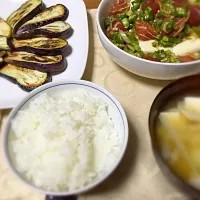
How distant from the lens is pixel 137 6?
1.20m

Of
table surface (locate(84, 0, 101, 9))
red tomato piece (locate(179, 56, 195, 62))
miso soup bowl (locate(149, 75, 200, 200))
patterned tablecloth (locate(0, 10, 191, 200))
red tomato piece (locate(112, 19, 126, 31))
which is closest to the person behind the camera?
miso soup bowl (locate(149, 75, 200, 200))

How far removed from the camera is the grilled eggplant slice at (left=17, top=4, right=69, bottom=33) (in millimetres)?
1266

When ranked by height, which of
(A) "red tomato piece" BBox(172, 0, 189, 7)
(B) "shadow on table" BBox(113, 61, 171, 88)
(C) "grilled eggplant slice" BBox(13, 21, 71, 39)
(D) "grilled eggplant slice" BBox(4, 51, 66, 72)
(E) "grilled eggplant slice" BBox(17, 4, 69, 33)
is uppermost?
(A) "red tomato piece" BBox(172, 0, 189, 7)

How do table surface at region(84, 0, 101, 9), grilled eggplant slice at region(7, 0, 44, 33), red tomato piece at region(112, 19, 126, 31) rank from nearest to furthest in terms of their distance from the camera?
1. red tomato piece at region(112, 19, 126, 31)
2. grilled eggplant slice at region(7, 0, 44, 33)
3. table surface at region(84, 0, 101, 9)

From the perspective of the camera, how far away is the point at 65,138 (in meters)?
0.90

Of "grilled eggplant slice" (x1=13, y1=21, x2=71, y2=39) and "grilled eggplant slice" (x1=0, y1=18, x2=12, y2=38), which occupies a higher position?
"grilled eggplant slice" (x1=0, y1=18, x2=12, y2=38)

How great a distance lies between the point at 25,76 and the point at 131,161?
1.48ft

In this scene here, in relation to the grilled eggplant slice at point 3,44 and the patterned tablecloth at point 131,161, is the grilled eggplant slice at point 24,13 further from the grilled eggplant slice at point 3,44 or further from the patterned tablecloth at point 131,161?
the patterned tablecloth at point 131,161

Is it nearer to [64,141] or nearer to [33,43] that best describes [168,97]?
[64,141]

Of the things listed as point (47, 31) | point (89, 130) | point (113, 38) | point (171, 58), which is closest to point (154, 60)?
point (171, 58)

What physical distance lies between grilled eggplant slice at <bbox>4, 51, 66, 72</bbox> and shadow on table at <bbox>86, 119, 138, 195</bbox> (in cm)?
34

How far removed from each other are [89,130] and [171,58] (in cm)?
36

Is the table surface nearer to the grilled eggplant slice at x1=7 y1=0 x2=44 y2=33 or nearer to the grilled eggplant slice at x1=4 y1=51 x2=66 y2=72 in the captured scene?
the grilled eggplant slice at x1=7 y1=0 x2=44 y2=33

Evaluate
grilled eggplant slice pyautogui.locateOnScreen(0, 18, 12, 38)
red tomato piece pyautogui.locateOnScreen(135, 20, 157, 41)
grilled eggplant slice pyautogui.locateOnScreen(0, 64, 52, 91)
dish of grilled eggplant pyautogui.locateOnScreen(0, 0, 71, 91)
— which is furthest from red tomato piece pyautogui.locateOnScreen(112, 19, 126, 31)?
grilled eggplant slice pyautogui.locateOnScreen(0, 18, 12, 38)
